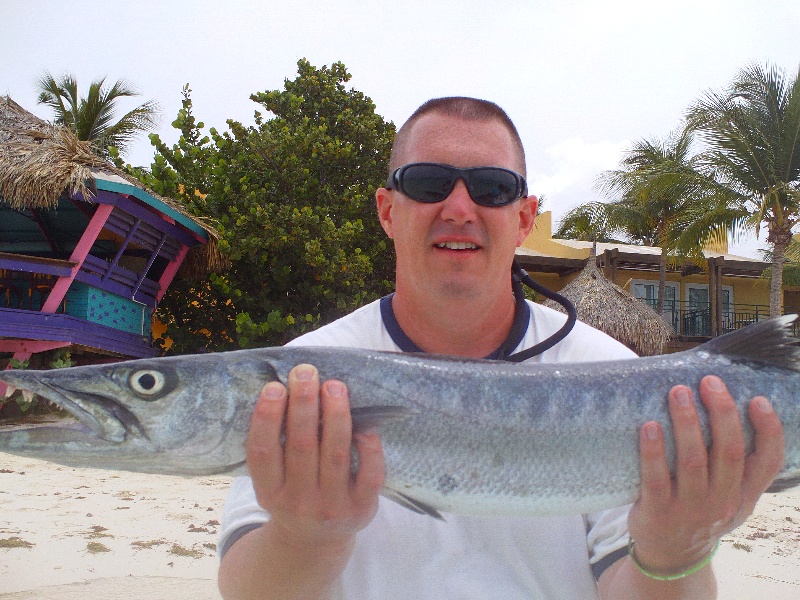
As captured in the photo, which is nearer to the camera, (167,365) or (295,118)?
(167,365)

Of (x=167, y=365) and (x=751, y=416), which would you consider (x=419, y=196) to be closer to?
(x=167, y=365)

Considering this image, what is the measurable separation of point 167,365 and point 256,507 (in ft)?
2.64

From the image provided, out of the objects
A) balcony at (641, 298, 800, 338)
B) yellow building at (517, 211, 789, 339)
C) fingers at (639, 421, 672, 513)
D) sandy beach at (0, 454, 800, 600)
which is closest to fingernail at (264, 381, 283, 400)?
fingers at (639, 421, 672, 513)

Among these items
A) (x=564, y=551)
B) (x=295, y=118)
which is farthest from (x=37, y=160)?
(x=564, y=551)

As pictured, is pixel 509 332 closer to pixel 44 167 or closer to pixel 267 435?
pixel 267 435

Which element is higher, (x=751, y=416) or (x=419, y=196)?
(x=419, y=196)

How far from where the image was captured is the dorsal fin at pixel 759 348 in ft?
8.90

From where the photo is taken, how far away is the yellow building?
88.6 feet

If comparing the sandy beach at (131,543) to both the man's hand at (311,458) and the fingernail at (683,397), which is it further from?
the fingernail at (683,397)

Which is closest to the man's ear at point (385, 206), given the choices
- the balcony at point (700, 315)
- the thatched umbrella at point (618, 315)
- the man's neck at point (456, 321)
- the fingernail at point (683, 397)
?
the man's neck at point (456, 321)

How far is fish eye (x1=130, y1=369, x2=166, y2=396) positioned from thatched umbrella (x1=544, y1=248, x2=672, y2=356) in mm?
18873

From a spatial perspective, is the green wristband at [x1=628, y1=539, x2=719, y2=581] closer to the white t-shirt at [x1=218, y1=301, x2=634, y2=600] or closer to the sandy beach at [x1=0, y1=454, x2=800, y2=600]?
the white t-shirt at [x1=218, y1=301, x2=634, y2=600]

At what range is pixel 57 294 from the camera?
1352 centimetres

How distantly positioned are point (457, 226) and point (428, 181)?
27cm
